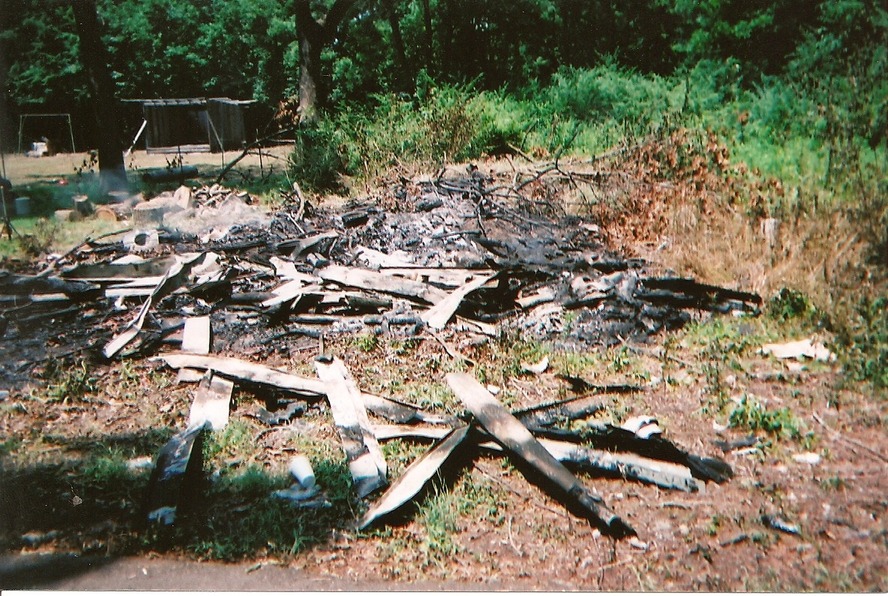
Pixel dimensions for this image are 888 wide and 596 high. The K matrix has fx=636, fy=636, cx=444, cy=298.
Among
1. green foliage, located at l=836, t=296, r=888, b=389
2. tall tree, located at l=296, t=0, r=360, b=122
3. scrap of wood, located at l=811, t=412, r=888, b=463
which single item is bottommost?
scrap of wood, located at l=811, t=412, r=888, b=463

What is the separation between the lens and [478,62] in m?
13.7

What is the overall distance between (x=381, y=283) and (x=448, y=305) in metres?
0.86

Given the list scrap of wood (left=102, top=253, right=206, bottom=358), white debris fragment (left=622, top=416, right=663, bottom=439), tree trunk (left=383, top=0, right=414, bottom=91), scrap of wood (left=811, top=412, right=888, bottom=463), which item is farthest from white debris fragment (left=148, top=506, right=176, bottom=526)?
tree trunk (left=383, top=0, right=414, bottom=91)

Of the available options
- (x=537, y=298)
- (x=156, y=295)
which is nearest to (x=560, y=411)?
(x=537, y=298)

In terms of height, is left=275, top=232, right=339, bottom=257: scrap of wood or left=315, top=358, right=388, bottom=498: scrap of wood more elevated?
left=315, top=358, right=388, bottom=498: scrap of wood

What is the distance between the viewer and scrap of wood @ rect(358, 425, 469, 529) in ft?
10.8

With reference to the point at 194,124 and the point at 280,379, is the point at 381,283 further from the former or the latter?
the point at 194,124

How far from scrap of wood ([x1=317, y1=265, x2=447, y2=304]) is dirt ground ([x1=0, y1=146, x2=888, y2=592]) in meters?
1.79

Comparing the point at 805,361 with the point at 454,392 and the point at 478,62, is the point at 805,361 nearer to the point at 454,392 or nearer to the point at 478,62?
the point at 454,392

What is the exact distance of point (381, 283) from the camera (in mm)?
6348

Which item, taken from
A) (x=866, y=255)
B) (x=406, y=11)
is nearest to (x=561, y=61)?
(x=406, y=11)

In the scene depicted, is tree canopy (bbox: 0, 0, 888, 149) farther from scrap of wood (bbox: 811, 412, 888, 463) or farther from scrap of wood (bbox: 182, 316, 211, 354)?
scrap of wood (bbox: 811, 412, 888, 463)

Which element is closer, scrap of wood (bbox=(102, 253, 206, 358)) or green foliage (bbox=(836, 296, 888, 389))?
green foliage (bbox=(836, 296, 888, 389))

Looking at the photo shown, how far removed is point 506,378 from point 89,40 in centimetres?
553
